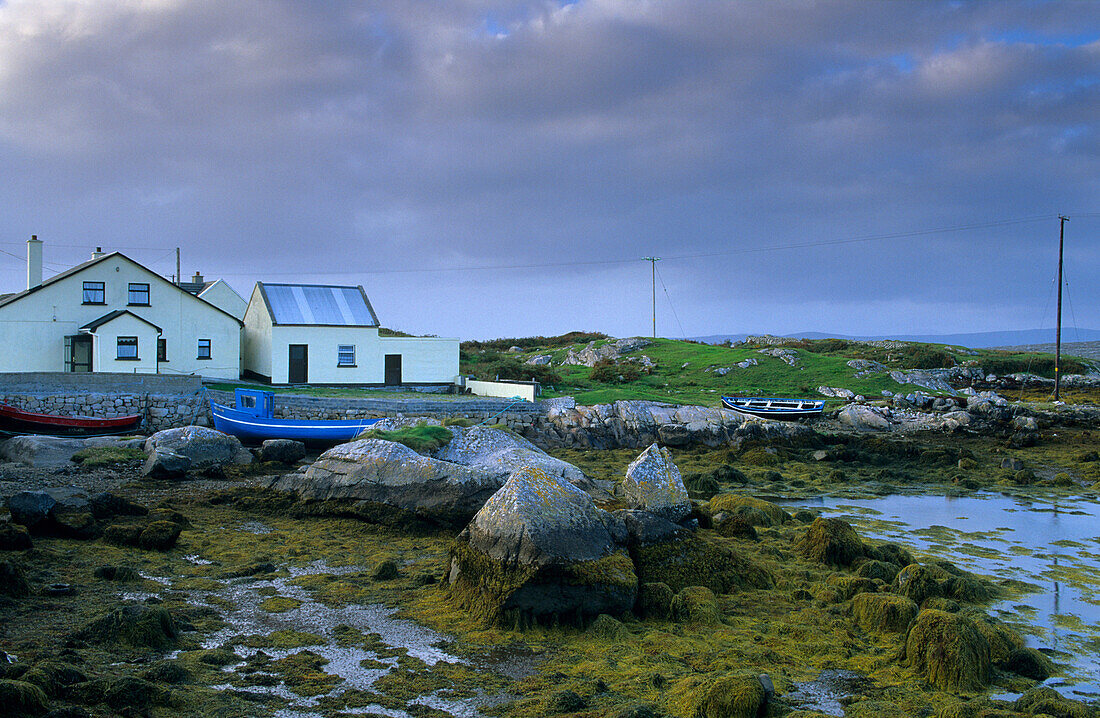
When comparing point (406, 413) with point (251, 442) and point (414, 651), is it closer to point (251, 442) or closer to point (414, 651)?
point (251, 442)

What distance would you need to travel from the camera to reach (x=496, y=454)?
59.6ft

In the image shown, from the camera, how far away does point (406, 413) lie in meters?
30.5

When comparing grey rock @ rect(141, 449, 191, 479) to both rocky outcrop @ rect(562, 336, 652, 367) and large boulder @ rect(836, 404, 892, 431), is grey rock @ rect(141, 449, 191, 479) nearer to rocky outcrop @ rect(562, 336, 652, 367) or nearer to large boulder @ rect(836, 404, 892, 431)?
large boulder @ rect(836, 404, 892, 431)

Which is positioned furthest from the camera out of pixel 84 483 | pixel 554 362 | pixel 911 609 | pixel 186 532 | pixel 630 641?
pixel 554 362

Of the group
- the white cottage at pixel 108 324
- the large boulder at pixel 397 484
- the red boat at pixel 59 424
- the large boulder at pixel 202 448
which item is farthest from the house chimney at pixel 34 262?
the large boulder at pixel 397 484

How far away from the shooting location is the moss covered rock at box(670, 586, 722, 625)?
9781 mm

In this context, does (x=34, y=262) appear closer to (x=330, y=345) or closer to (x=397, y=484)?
(x=330, y=345)

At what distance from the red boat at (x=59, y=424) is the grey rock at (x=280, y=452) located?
918 cm

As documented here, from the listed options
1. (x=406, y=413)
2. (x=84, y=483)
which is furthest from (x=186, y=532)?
(x=406, y=413)

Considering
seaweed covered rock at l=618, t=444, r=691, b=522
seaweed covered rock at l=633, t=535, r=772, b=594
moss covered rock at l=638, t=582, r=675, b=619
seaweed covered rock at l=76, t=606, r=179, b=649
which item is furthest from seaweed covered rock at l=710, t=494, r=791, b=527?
seaweed covered rock at l=76, t=606, r=179, b=649

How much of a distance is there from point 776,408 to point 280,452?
22.9 meters

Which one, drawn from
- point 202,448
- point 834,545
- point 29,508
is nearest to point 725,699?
point 834,545

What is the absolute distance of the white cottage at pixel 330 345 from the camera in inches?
1423

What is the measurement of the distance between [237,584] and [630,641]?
18.6 feet
